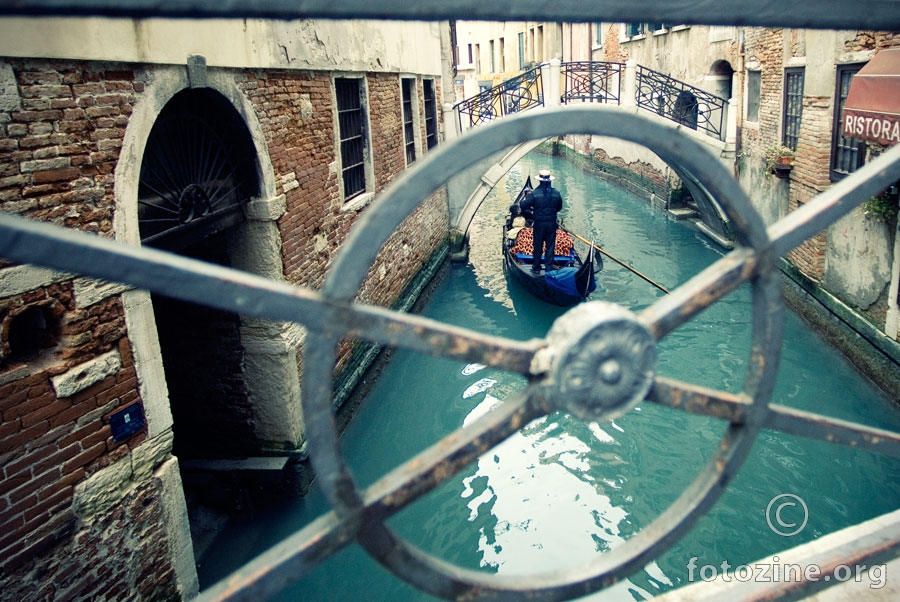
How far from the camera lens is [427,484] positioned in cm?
83

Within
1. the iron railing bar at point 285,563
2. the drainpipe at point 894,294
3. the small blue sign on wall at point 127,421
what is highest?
the iron railing bar at point 285,563

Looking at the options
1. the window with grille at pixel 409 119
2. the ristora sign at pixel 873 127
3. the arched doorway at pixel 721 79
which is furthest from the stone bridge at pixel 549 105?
the ristora sign at pixel 873 127

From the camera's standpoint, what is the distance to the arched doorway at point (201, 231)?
341 cm

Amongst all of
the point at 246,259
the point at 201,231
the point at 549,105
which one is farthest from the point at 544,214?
the point at 201,231

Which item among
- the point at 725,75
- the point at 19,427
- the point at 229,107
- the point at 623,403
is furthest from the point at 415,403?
the point at 725,75

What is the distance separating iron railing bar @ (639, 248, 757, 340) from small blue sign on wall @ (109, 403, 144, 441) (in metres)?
2.50

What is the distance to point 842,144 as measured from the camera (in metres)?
6.43

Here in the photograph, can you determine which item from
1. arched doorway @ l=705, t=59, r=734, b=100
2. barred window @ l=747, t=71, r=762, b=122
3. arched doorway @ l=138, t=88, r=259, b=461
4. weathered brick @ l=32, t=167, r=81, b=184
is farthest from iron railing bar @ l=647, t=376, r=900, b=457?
arched doorway @ l=705, t=59, r=734, b=100

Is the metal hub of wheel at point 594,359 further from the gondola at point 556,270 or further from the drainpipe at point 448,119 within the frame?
the drainpipe at point 448,119

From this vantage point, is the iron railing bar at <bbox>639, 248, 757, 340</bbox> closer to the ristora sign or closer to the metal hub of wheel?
the metal hub of wheel

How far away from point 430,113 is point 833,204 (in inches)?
354

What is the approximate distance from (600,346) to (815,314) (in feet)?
22.9

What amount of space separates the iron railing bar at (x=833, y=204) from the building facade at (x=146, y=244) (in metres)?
2.31

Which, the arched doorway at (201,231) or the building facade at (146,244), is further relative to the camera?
the arched doorway at (201,231)
